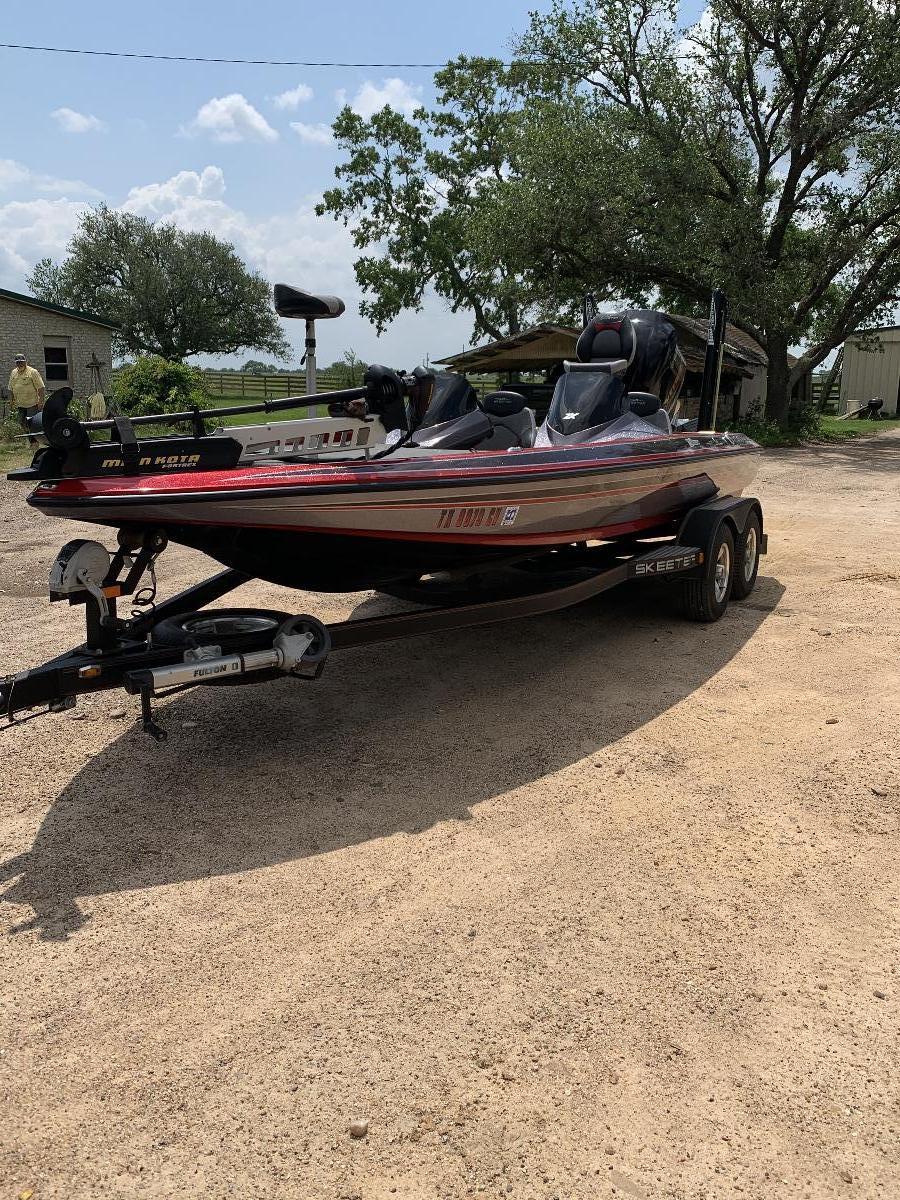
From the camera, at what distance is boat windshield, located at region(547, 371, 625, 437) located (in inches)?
244

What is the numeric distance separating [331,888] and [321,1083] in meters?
0.88

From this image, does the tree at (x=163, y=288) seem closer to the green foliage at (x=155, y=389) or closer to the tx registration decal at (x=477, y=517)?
the green foliage at (x=155, y=389)

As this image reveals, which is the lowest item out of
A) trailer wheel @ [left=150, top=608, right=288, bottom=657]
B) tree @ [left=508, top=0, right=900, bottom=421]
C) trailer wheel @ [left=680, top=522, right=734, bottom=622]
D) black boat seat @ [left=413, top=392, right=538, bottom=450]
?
trailer wheel @ [left=680, top=522, right=734, bottom=622]

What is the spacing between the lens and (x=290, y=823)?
3.56 meters

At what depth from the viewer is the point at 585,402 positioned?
6277 mm

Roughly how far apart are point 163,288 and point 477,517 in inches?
1635

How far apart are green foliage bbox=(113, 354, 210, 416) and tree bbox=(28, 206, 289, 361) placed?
24.7m

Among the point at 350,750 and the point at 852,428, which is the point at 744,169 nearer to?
the point at 852,428

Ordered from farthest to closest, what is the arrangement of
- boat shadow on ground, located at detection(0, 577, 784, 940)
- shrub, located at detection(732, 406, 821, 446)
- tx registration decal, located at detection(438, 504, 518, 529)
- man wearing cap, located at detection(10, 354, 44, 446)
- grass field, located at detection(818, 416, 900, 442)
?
grass field, located at detection(818, 416, 900, 442) → shrub, located at detection(732, 406, 821, 446) → man wearing cap, located at detection(10, 354, 44, 446) → tx registration decal, located at detection(438, 504, 518, 529) → boat shadow on ground, located at detection(0, 577, 784, 940)

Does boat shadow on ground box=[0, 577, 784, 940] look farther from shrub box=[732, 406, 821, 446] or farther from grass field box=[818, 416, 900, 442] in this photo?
grass field box=[818, 416, 900, 442]

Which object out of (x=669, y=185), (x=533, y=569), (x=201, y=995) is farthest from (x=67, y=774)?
(x=669, y=185)

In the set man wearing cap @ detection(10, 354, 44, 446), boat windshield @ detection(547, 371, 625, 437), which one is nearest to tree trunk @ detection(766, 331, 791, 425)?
man wearing cap @ detection(10, 354, 44, 446)

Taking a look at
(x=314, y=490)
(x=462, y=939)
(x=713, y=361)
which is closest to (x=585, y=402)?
(x=713, y=361)

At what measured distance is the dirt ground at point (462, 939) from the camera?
6.91 feet
